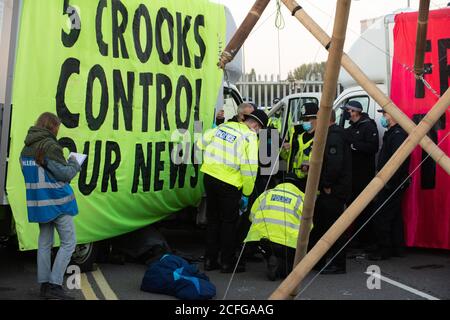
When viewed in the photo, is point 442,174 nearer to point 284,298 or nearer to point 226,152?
point 226,152

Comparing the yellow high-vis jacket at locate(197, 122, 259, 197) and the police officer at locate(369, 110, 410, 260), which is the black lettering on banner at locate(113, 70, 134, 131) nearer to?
the yellow high-vis jacket at locate(197, 122, 259, 197)

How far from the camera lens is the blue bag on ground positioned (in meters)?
6.79

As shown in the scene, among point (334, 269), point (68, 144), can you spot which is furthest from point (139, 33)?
point (334, 269)

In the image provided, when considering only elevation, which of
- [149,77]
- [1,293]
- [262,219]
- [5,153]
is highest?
[149,77]

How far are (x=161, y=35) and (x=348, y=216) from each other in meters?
4.75

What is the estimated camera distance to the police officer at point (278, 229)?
25.2ft

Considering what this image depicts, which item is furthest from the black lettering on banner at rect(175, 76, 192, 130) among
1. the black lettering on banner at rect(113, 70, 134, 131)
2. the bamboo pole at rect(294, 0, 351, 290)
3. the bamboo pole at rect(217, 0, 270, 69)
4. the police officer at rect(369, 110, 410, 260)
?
the bamboo pole at rect(294, 0, 351, 290)

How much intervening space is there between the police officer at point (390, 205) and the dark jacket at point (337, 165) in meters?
0.92

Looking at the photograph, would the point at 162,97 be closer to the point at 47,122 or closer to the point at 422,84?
the point at 47,122

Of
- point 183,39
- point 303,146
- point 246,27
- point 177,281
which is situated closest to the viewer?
point 246,27

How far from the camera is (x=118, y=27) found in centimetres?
812

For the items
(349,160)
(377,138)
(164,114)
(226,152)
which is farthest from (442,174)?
(164,114)

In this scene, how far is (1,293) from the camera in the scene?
→ 6938mm

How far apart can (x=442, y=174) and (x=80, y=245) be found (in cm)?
438
